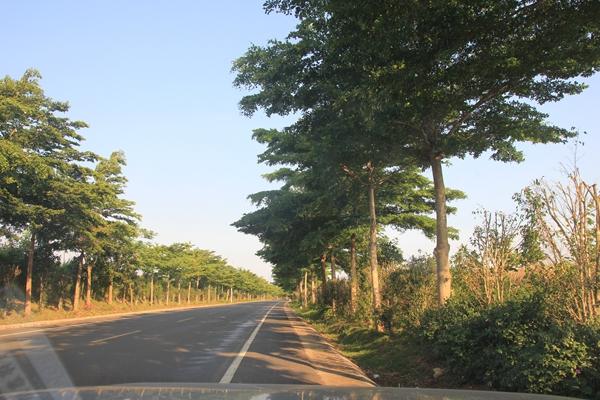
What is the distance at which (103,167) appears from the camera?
4022cm

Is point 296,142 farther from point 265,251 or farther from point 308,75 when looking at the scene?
point 265,251

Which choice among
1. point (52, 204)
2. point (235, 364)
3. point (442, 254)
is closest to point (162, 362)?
point (235, 364)

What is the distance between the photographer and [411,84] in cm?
709

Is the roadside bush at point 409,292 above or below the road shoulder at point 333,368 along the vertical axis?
above

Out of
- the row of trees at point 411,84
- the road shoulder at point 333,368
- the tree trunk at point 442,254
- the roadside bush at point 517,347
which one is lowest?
the road shoulder at point 333,368

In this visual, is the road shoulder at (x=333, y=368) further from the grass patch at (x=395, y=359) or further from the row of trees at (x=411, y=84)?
the row of trees at (x=411, y=84)

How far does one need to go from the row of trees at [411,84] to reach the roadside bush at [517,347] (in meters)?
1.92

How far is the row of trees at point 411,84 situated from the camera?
636 centimetres

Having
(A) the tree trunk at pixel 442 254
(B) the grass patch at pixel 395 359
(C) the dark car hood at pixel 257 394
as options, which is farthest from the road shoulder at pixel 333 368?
(C) the dark car hood at pixel 257 394

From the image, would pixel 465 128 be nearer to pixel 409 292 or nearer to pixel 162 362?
pixel 409 292

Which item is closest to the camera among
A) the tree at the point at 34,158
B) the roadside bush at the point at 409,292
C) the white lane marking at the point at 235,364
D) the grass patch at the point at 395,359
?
the white lane marking at the point at 235,364

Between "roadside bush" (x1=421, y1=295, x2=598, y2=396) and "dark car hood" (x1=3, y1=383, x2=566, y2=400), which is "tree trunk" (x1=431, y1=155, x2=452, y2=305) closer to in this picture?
"roadside bush" (x1=421, y1=295, x2=598, y2=396)

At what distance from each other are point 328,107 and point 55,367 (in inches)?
304

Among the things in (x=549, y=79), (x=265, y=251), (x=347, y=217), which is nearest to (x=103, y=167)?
(x=265, y=251)
